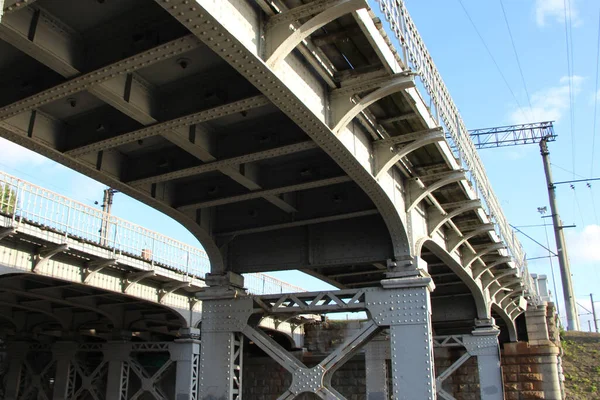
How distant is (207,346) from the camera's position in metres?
13.1

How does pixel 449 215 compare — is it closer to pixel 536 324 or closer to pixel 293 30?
pixel 293 30

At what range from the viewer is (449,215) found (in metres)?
14.2

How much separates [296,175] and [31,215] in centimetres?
1010

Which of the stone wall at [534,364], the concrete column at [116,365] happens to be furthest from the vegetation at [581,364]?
the concrete column at [116,365]

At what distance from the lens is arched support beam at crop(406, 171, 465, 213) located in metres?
12.4

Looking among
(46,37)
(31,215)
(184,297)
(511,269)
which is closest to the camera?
(46,37)

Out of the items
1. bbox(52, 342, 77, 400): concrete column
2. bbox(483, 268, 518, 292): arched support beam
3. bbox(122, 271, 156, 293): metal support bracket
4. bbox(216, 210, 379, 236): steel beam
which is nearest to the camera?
bbox(216, 210, 379, 236): steel beam

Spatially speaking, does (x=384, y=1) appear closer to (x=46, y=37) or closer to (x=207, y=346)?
(x=46, y=37)

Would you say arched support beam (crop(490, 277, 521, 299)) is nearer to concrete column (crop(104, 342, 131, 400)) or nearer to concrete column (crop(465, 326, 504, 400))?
concrete column (crop(465, 326, 504, 400))

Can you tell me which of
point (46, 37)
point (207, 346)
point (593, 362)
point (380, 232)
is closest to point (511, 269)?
point (380, 232)

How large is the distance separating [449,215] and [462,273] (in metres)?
5.15

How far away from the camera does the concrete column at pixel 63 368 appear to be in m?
28.9

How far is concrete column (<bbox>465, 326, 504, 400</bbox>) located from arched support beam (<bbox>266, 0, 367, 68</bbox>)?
1835 centimetres

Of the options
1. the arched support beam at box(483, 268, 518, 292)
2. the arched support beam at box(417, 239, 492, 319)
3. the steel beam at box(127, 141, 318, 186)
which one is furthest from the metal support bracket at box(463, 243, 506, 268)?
the steel beam at box(127, 141, 318, 186)
